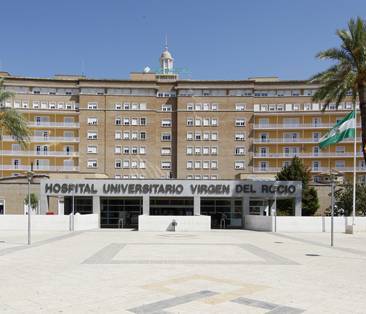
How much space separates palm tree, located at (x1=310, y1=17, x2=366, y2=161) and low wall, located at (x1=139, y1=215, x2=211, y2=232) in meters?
13.7

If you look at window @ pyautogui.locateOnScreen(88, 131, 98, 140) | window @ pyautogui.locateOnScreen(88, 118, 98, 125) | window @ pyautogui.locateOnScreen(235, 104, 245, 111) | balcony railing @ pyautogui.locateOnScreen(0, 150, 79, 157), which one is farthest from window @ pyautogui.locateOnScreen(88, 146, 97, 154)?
window @ pyautogui.locateOnScreen(235, 104, 245, 111)

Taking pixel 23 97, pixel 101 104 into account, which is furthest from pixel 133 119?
pixel 23 97

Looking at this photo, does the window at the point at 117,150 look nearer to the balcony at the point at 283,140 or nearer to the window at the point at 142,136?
the window at the point at 142,136

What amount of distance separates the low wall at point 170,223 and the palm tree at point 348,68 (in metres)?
13.7

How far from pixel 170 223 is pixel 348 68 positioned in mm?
17990

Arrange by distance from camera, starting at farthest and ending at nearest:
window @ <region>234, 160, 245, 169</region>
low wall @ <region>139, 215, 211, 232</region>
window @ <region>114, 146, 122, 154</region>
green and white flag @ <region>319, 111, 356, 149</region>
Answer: window @ <region>234, 160, 245, 169</region>
window @ <region>114, 146, 122, 154</region>
low wall @ <region>139, 215, 211, 232</region>
green and white flag @ <region>319, 111, 356, 149</region>

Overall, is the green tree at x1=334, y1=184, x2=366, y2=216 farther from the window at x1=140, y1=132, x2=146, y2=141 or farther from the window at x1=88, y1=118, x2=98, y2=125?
the window at x1=88, y1=118, x2=98, y2=125

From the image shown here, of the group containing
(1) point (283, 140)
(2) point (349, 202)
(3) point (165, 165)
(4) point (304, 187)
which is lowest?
(2) point (349, 202)

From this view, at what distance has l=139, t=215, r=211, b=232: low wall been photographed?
36.2 m

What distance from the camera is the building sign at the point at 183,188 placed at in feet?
133

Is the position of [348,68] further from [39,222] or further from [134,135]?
[134,135]

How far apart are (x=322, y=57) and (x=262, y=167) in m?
47.6

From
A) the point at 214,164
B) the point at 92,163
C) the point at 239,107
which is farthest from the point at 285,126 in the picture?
the point at 92,163

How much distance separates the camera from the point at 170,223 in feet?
119
